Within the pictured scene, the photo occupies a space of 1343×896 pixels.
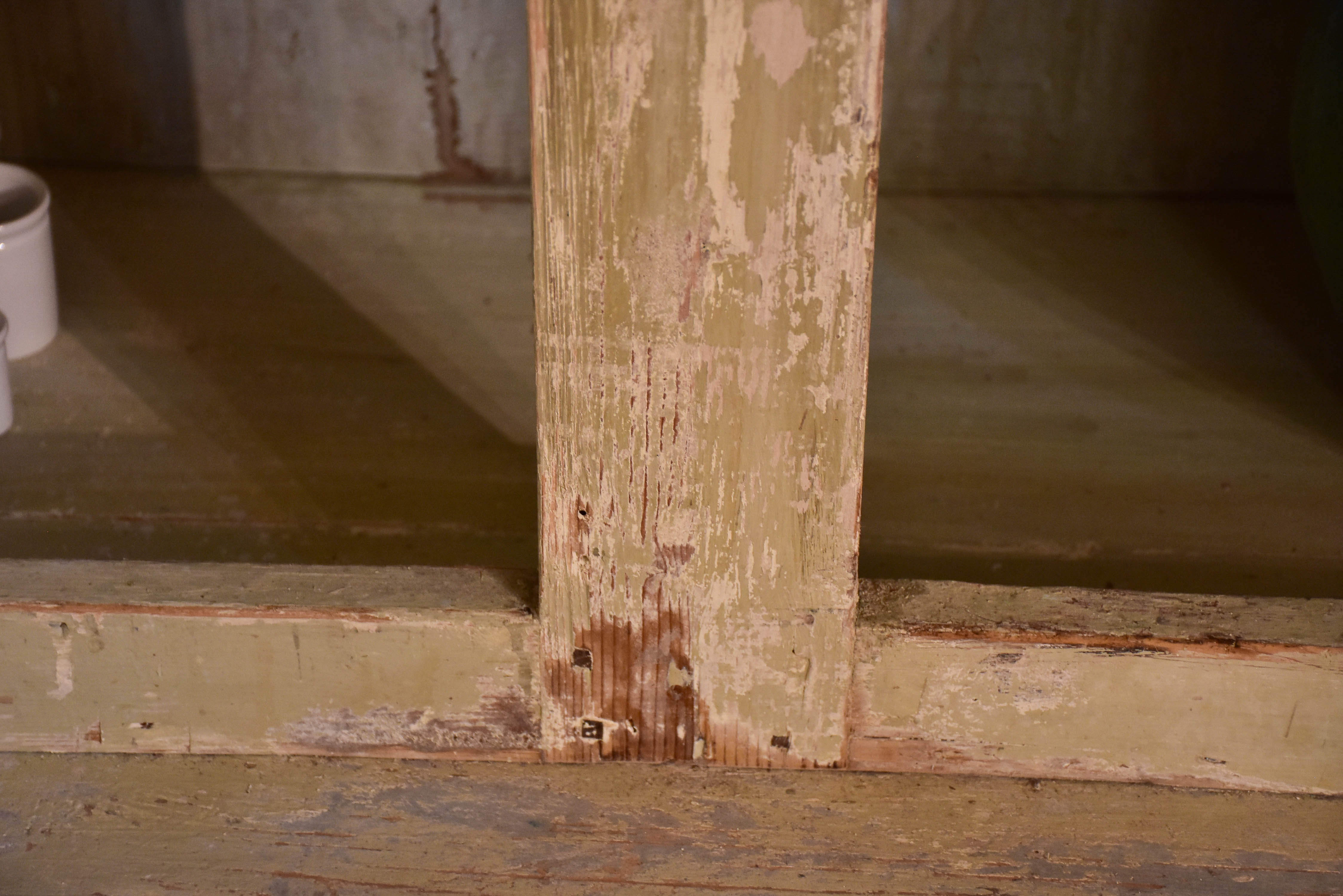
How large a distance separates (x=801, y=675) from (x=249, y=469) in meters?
0.77

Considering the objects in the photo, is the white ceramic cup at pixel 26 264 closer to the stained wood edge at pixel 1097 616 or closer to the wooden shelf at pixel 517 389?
the wooden shelf at pixel 517 389

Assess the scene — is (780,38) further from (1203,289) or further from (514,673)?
(1203,289)

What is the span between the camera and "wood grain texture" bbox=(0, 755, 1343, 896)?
101 cm

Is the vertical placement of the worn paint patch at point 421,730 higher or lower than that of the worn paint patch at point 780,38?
lower

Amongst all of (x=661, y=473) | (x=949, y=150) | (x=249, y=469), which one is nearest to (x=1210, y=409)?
(x=949, y=150)

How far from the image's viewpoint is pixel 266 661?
1.04m

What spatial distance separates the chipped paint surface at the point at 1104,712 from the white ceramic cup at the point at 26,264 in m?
1.21

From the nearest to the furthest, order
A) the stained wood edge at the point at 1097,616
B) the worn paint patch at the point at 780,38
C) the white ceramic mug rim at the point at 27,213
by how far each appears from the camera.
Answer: the worn paint patch at the point at 780,38 → the stained wood edge at the point at 1097,616 → the white ceramic mug rim at the point at 27,213

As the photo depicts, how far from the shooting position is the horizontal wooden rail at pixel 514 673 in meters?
1.02

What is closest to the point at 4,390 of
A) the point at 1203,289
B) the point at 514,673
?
the point at 514,673

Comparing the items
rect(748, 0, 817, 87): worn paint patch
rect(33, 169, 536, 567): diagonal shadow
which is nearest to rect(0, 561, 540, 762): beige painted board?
rect(33, 169, 536, 567): diagonal shadow

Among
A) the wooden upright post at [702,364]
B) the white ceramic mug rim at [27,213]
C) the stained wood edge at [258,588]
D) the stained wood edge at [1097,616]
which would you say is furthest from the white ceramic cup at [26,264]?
the stained wood edge at [1097,616]

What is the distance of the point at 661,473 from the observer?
36.6 inches

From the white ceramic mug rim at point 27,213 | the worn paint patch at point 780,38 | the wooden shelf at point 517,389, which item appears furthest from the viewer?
the white ceramic mug rim at point 27,213
